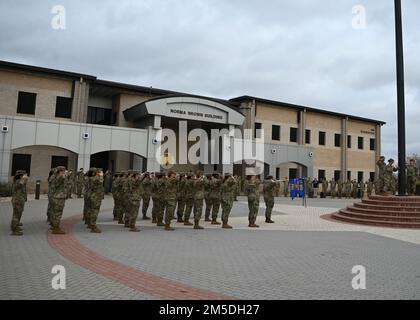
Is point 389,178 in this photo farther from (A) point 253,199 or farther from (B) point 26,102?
(B) point 26,102

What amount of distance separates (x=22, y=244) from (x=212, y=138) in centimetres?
2488

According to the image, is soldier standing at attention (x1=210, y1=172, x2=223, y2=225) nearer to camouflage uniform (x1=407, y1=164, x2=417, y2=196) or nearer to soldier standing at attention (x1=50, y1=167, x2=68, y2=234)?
soldier standing at attention (x1=50, y1=167, x2=68, y2=234)

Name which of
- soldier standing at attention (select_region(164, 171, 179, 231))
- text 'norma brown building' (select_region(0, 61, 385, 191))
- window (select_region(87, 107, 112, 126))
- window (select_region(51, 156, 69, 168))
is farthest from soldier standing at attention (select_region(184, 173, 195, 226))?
window (select_region(87, 107, 112, 126))

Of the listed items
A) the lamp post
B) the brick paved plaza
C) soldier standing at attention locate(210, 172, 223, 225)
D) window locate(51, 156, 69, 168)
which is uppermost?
the lamp post

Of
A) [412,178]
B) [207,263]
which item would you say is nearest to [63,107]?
[412,178]

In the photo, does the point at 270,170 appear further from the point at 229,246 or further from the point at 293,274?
the point at 293,274

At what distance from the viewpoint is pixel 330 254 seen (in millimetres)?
8438

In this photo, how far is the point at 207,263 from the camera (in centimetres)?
723

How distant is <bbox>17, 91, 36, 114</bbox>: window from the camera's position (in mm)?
26817

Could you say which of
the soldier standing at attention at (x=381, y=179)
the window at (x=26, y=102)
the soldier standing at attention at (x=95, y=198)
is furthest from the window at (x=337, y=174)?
the soldier standing at attention at (x=95, y=198)

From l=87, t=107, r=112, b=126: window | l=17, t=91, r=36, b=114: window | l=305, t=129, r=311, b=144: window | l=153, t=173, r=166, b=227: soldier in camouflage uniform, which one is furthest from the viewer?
l=305, t=129, r=311, b=144: window

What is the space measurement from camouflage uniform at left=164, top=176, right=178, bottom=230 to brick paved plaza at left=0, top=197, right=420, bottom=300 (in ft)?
1.62

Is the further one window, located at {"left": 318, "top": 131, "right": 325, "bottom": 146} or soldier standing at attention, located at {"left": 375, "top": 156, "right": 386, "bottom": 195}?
window, located at {"left": 318, "top": 131, "right": 325, "bottom": 146}

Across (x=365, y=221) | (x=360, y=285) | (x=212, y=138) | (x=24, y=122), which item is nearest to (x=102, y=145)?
(x=24, y=122)
